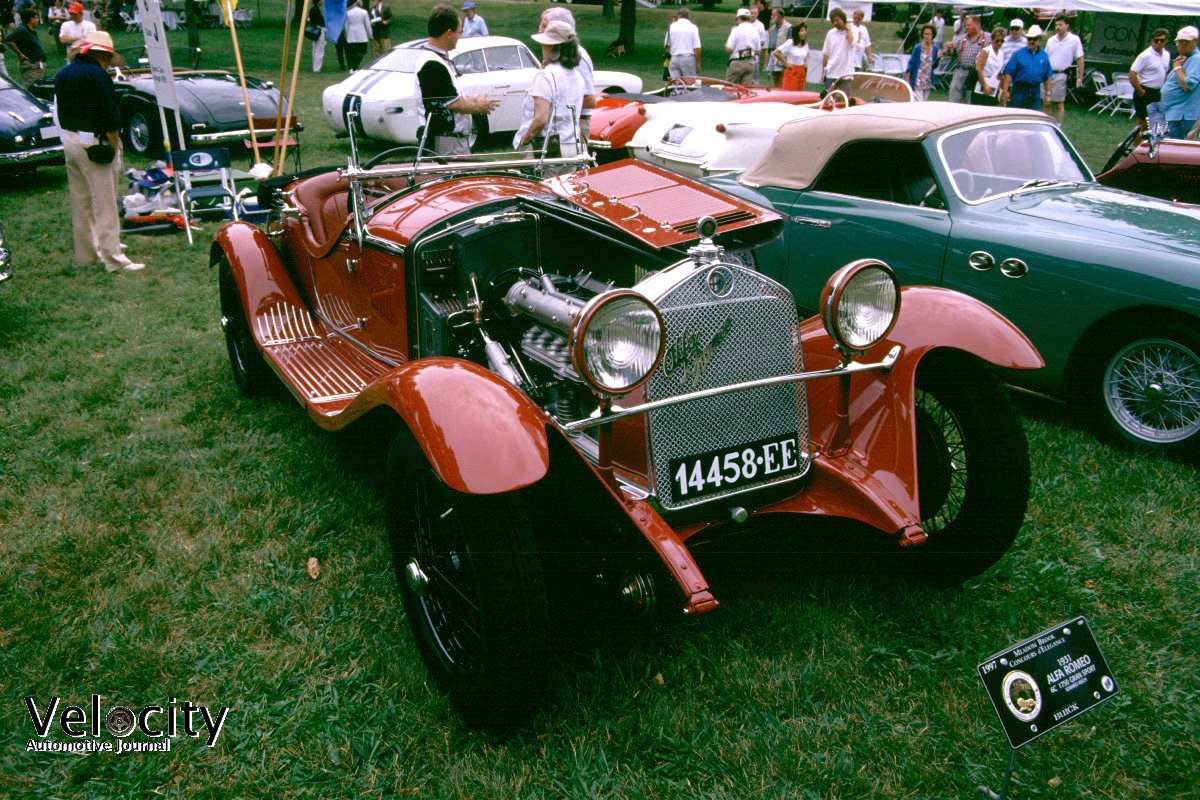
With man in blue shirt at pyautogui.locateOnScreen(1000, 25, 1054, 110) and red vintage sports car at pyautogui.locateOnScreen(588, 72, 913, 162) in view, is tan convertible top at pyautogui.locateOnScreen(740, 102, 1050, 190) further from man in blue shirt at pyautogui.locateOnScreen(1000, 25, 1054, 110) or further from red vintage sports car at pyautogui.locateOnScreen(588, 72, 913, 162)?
man in blue shirt at pyautogui.locateOnScreen(1000, 25, 1054, 110)

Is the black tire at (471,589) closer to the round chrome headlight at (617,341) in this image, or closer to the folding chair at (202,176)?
the round chrome headlight at (617,341)

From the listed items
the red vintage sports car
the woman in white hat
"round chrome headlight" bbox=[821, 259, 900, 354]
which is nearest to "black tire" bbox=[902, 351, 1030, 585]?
"round chrome headlight" bbox=[821, 259, 900, 354]

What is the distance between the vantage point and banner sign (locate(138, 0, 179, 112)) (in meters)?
7.83

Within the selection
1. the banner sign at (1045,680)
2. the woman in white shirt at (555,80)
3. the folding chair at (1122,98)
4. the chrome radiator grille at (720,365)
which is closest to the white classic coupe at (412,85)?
the woman in white shirt at (555,80)

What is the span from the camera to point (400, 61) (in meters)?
12.8

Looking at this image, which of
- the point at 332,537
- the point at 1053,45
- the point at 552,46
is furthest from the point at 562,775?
the point at 1053,45

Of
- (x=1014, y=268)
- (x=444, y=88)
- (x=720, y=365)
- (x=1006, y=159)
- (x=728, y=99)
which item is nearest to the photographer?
(x=720, y=365)

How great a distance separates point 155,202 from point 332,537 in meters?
7.09

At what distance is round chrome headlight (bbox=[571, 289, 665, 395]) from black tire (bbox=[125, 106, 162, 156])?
11934 mm

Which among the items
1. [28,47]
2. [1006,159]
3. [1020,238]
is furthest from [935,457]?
[28,47]

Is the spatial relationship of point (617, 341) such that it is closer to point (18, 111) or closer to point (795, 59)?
point (18, 111)

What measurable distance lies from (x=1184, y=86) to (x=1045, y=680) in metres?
10.6

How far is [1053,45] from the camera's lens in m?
14.4

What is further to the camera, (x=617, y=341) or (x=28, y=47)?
(x=28, y=47)
